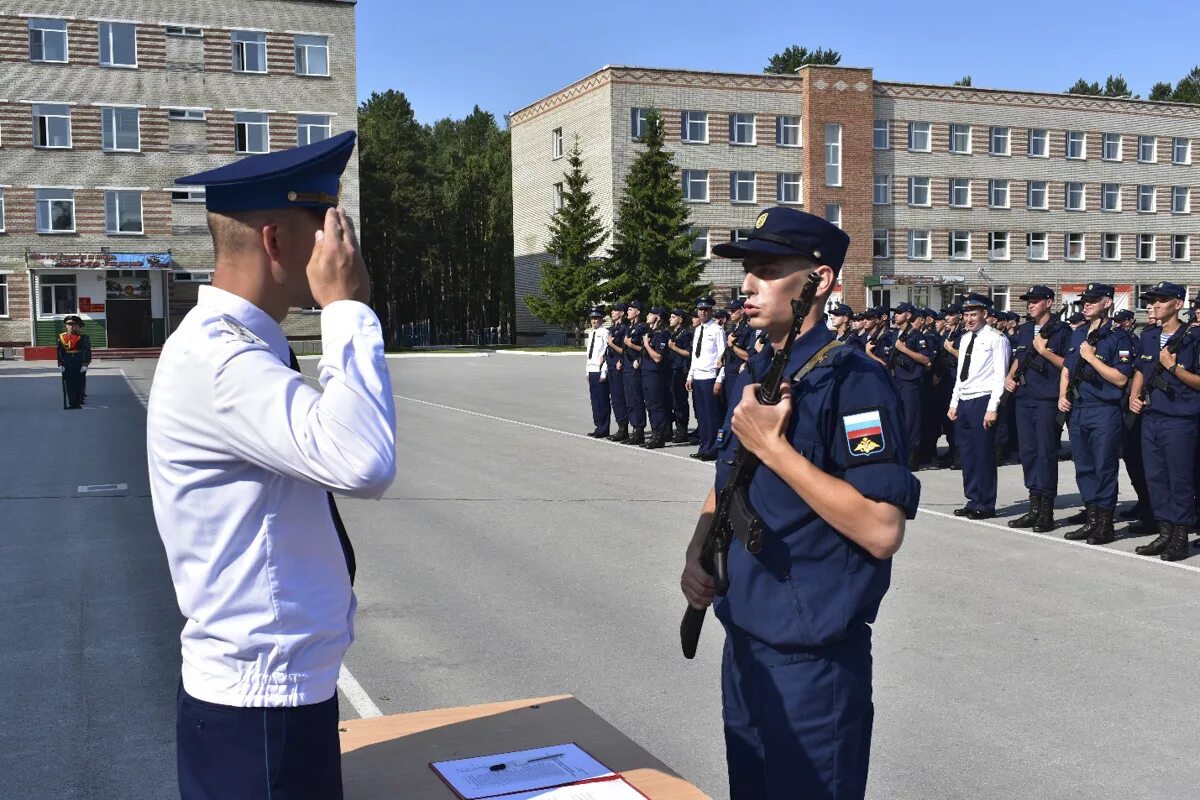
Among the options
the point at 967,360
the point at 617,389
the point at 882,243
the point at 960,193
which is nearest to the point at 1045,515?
the point at 967,360

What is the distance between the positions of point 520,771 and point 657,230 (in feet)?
161

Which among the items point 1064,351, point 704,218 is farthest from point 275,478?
point 704,218

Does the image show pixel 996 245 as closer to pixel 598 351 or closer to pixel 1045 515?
pixel 598 351

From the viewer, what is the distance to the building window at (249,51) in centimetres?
5125

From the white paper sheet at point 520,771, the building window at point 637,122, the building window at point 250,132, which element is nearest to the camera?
the white paper sheet at point 520,771

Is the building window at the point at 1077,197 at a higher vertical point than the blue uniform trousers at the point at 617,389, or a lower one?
higher

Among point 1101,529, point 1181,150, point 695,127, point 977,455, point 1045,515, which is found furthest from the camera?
point 1181,150

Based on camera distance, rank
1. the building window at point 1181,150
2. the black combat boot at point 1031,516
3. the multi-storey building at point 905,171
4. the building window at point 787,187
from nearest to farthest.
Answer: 1. the black combat boot at point 1031,516
2. the multi-storey building at point 905,171
3. the building window at point 787,187
4. the building window at point 1181,150

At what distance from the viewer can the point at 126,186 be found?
50.0 metres

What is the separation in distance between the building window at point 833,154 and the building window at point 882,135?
242 cm

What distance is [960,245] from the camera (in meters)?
62.3

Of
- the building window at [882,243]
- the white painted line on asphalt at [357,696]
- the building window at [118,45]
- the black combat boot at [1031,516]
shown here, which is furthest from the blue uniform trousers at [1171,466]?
the building window at [882,243]

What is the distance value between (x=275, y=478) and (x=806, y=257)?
153 centimetres

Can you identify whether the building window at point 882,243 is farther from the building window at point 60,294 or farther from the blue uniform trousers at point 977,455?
the blue uniform trousers at point 977,455
